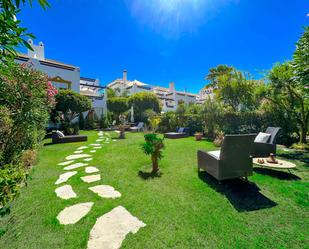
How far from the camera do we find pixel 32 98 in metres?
4.89

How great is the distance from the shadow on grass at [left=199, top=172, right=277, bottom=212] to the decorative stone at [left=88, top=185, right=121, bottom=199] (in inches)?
85.8

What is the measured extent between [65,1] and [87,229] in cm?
927

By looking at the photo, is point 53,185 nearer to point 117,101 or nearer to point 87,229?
point 87,229

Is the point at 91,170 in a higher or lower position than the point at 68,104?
lower

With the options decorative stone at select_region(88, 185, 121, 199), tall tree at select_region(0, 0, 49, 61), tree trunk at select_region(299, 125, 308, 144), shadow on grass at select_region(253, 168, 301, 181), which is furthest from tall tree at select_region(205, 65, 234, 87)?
tall tree at select_region(0, 0, 49, 61)

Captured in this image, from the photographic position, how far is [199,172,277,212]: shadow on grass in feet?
9.52

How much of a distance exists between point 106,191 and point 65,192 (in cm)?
87

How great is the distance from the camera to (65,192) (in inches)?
132

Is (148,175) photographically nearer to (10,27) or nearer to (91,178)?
(91,178)

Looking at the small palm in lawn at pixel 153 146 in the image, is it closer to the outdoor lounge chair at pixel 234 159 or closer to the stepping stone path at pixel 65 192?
the outdoor lounge chair at pixel 234 159

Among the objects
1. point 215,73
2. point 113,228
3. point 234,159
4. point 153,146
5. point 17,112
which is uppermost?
point 215,73

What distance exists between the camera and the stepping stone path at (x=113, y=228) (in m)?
2.03

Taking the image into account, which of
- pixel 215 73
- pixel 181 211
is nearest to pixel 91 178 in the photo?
pixel 181 211

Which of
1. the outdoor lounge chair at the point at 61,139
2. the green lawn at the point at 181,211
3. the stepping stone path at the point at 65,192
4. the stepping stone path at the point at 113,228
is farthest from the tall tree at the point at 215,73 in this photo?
the stepping stone path at the point at 113,228
